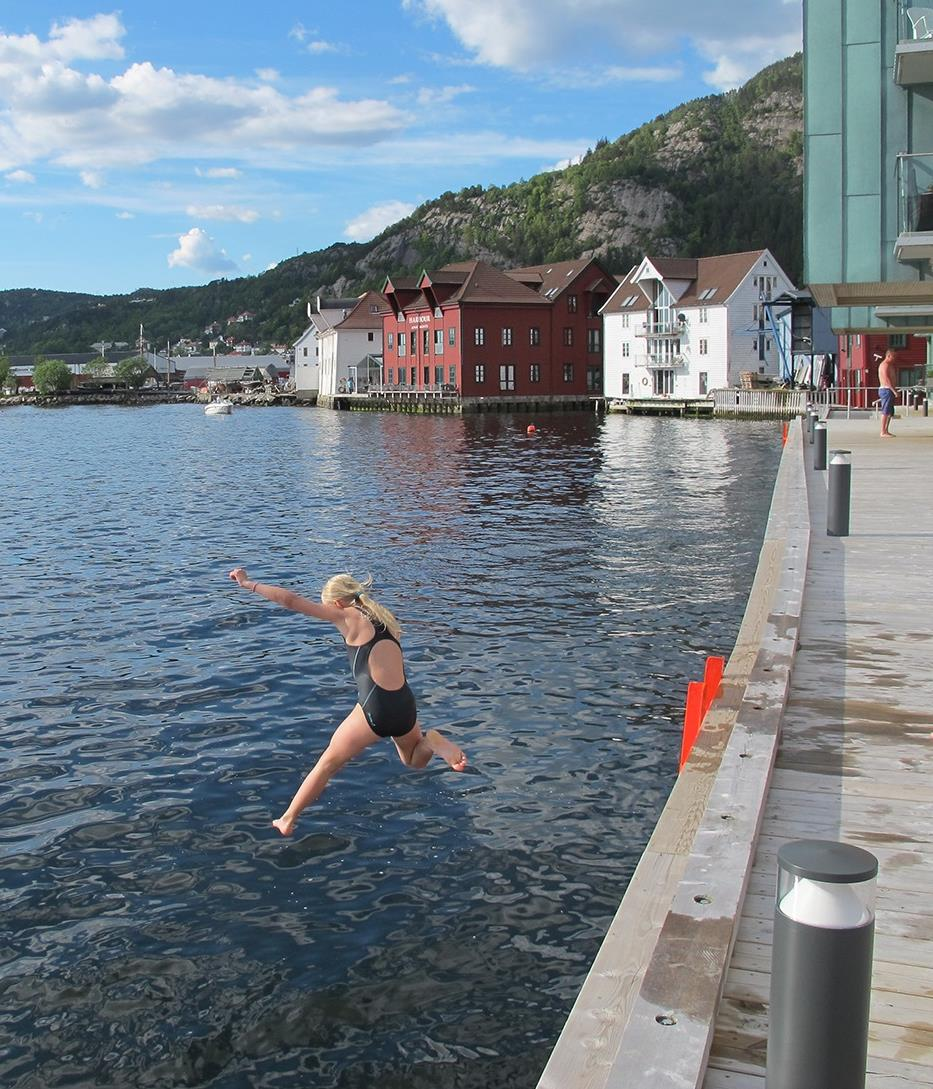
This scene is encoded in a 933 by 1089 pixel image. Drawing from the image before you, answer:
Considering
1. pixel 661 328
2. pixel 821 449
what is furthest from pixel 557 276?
pixel 821 449

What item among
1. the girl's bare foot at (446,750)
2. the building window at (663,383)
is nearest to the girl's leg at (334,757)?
the girl's bare foot at (446,750)

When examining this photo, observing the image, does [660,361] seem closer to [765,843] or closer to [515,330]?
[515,330]

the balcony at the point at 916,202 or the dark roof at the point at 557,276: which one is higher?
the dark roof at the point at 557,276

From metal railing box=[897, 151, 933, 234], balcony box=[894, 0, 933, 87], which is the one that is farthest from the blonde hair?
balcony box=[894, 0, 933, 87]

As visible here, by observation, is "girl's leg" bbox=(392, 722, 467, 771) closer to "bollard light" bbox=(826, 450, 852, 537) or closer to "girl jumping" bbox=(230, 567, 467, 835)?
"girl jumping" bbox=(230, 567, 467, 835)

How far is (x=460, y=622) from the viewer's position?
17016 millimetres

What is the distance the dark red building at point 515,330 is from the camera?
111062 mm

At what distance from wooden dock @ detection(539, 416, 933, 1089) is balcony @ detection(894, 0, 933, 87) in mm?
18254

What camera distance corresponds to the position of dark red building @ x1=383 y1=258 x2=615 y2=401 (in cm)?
11106

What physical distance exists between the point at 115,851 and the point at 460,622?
27.7ft

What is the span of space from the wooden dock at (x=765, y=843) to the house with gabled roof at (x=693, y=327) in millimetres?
79567

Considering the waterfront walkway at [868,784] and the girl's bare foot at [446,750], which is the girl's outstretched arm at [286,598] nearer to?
the girl's bare foot at [446,750]

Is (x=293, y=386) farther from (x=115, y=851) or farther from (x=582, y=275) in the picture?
(x=115, y=851)

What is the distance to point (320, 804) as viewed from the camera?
9.88 metres
